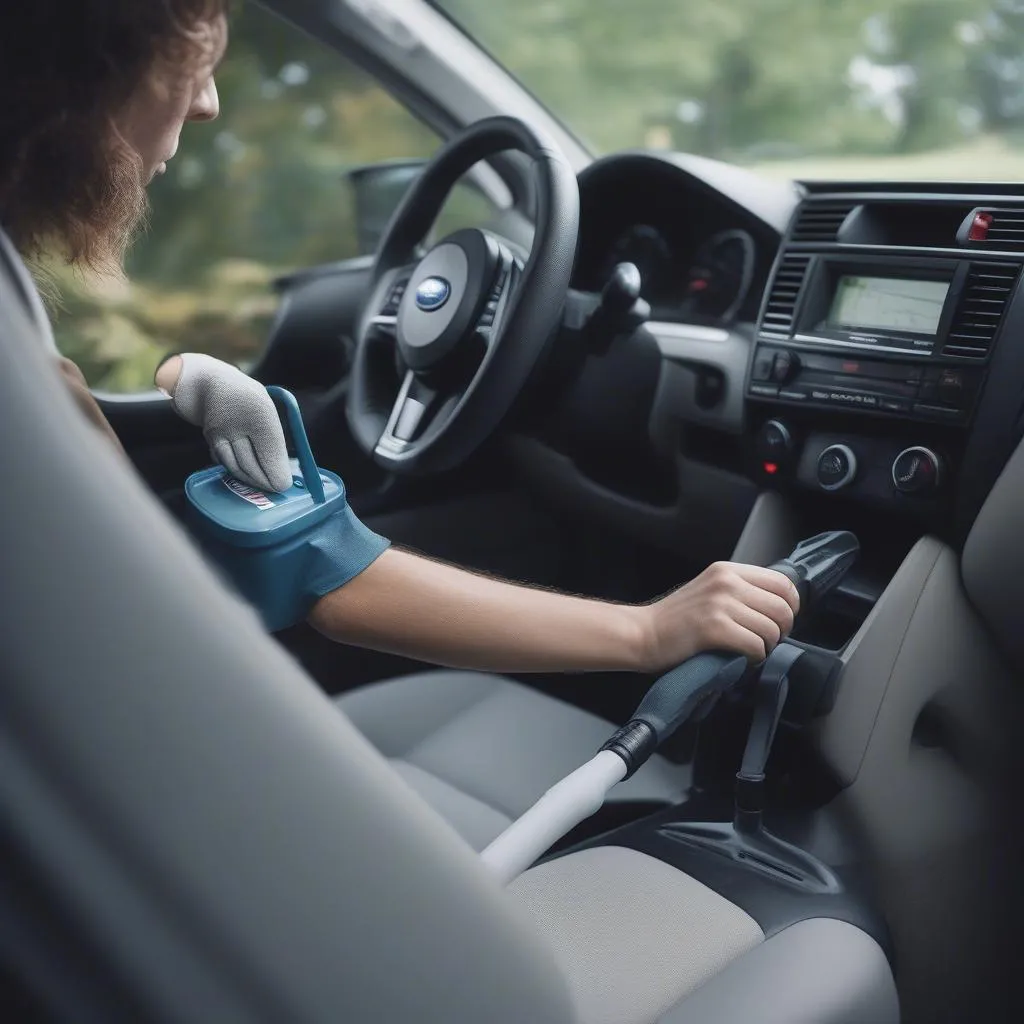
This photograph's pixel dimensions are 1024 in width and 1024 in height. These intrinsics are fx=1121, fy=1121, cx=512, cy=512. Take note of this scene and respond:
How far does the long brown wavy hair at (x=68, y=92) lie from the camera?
51 centimetres

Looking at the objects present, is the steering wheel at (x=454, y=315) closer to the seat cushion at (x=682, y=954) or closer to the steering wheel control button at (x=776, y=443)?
the steering wheel control button at (x=776, y=443)

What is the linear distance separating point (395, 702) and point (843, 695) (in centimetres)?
64

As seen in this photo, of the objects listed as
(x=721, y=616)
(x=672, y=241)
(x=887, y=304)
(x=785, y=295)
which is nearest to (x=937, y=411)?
(x=887, y=304)

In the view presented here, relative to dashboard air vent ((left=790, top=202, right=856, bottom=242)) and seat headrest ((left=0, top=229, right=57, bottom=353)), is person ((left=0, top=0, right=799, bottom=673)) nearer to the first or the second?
seat headrest ((left=0, top=229, right=57, bottom=353))

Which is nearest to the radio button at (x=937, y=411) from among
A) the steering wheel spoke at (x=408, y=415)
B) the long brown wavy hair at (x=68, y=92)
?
the steering wheel spoke at (x=408, y=415)

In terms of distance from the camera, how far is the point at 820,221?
1.39 m

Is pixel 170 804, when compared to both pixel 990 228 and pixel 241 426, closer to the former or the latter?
pixel 241 426

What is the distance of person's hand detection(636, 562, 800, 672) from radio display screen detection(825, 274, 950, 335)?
454mm

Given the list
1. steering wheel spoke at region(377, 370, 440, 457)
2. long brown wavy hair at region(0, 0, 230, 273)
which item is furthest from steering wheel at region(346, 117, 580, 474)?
long brown wavy hair at region(0, 0, 230, 273)

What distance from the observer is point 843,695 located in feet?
3.75

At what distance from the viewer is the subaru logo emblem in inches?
58.4

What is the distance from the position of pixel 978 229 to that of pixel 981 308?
0.30ft

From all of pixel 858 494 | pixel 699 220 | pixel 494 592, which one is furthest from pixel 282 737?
pixel 699 220

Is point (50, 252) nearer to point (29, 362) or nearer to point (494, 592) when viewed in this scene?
point (29, 362)
